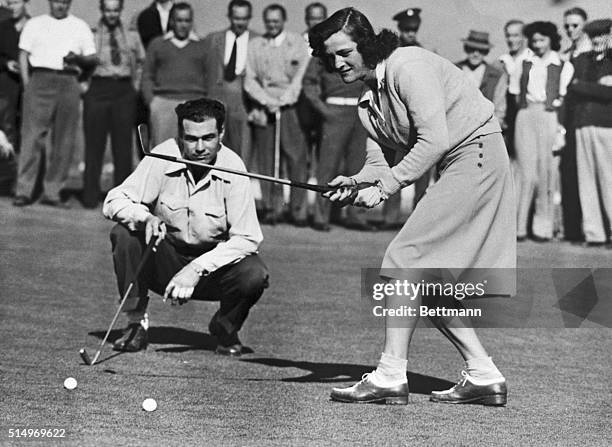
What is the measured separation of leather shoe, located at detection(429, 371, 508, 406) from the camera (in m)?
6.48

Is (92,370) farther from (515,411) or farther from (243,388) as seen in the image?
(515,411)

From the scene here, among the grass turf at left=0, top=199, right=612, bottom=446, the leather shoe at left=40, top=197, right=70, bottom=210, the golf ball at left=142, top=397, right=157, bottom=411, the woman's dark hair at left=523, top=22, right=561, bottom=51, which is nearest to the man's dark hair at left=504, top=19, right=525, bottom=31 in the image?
the woman's dark hair at left=523, top=22, right=561, bottom=51

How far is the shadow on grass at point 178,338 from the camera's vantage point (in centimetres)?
791

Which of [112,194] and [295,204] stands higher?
[112,194]

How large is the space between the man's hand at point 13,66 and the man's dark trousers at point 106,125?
0.68 m

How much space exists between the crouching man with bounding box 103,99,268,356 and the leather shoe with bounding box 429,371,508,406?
4.66 ft

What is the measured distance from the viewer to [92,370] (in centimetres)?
698

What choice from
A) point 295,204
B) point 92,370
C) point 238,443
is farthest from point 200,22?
point 238,443

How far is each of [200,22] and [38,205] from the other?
7.36 ft

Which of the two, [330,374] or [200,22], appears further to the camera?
[200,22]

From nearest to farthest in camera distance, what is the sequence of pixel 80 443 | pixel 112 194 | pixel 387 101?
pixel 80 443, pixel 387 101, pixel 112 194

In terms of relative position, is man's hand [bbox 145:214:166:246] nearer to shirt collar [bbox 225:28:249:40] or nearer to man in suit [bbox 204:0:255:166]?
man in suit [bbox 204:0:255:166]

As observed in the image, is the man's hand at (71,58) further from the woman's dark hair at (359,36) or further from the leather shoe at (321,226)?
the woman's dark hair at (359,36)

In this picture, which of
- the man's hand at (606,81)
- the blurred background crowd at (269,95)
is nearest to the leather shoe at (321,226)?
the blurred background crowd at (269,95)
